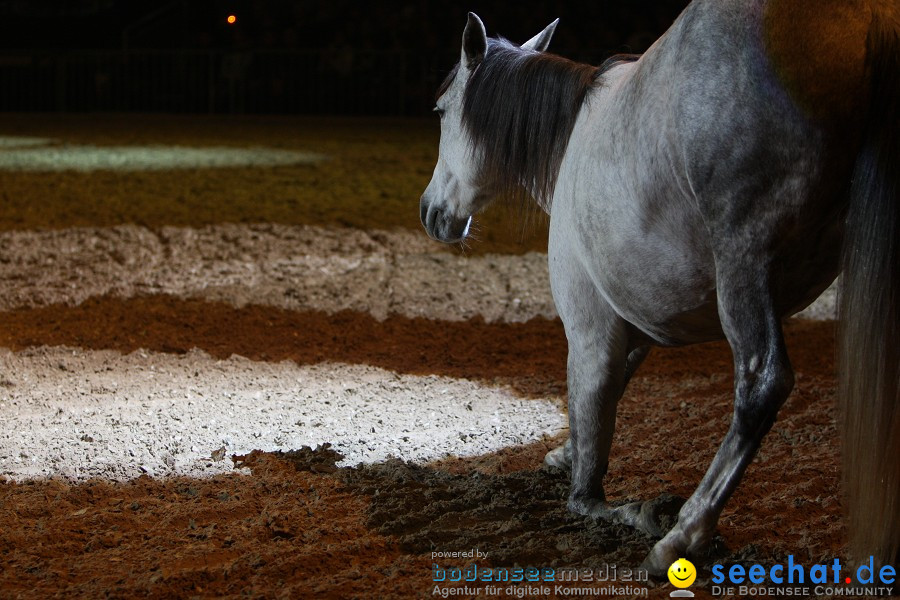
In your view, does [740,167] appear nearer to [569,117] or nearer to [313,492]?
[569,117]

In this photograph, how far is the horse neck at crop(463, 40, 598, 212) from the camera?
3.36 m

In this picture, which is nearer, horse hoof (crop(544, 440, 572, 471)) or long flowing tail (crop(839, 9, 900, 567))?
long flowing tail (crop(839, 9, 900, 567))

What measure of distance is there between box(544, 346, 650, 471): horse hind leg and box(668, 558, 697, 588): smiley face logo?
99 centimetres

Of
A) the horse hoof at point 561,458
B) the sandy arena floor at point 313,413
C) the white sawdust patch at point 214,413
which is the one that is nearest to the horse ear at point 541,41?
the sandy arena floor at point 313,413

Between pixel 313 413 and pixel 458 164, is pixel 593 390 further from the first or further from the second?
pixel 313 413

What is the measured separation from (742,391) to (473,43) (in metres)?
1.74

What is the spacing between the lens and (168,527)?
3.21 metres

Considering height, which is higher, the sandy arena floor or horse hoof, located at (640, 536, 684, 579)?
horse hoof, located at (640, 536, 684, 579)

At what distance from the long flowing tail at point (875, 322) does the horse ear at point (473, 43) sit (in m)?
1.53

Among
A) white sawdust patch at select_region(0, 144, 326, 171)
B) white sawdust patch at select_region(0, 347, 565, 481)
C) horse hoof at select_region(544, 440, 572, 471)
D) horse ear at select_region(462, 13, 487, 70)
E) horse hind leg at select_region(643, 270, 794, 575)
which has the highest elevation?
horse ear at select_region(462, 13, 487, 70)

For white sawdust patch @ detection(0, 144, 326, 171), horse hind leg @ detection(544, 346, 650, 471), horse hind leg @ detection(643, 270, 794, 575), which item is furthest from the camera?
white sawdust patch @ detection(0, 144, 326, 171)

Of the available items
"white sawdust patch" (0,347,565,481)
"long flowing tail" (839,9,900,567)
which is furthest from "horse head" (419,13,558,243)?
"long flowing tail" (839,9,900,567)

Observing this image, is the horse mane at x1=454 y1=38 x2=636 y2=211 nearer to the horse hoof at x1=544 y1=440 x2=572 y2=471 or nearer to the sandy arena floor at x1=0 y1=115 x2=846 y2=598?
the sandy arena floor at x1=0 y1=115 x2=846 y2=598

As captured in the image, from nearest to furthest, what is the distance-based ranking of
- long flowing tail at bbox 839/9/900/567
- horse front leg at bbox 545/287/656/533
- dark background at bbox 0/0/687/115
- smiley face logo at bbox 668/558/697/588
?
long flowing tail at bbox 839/9/900/567 < smiley face logo at bbox 668/558/697/588 < horse front leg at bbox 545/287/656/533 < dark background at bbox 0/0/687/115
